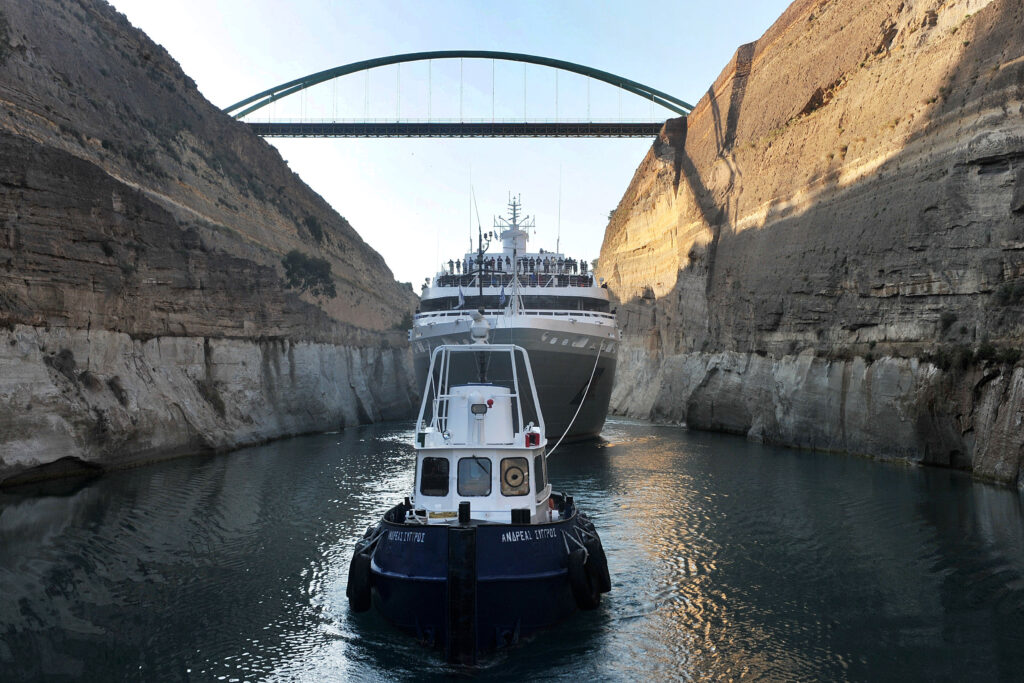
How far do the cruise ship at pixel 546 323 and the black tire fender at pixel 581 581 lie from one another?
17.2 metres

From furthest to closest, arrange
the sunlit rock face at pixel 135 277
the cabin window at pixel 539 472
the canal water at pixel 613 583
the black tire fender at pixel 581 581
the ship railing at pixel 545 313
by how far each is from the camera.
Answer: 1. the ship railing at pixel 545 313
2. the sunlit rock face at pixel 135 277
3. the cabin window at pixel 539 472
4. the black tire fender at pixel 581 581
5. the canal water at pixel 613 583

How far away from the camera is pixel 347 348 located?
189 ft

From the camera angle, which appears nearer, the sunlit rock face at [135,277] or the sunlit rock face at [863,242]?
the sunlit rock face at [863,242]

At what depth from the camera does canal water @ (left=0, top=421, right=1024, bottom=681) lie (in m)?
11.3

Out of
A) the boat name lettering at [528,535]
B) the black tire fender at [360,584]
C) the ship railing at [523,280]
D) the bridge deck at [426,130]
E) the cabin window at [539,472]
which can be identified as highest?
the bridge deck at [426,130]

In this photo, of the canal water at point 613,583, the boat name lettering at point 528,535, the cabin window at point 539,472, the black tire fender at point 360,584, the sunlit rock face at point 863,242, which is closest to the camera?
the canal water at point 613,583

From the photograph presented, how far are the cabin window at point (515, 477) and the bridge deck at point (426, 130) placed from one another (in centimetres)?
7126

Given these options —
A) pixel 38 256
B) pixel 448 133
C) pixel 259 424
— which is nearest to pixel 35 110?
pixel 38 256

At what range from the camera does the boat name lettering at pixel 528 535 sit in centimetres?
1192

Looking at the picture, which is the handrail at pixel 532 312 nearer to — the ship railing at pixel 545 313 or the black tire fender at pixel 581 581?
the ship railing at pixel 545 313

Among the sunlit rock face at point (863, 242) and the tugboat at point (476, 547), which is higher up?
the sunlit rock face at point (863, 242)

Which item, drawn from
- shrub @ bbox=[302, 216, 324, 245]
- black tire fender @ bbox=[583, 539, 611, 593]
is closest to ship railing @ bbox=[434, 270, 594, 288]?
black tire fender @ bbox=[583, 539, 611, 593]

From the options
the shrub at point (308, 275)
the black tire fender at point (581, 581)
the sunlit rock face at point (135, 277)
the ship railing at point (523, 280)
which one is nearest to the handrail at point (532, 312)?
the ship railing at point (523, 280)

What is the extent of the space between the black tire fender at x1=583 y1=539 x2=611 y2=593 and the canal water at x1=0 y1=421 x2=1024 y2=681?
18.4 inches
